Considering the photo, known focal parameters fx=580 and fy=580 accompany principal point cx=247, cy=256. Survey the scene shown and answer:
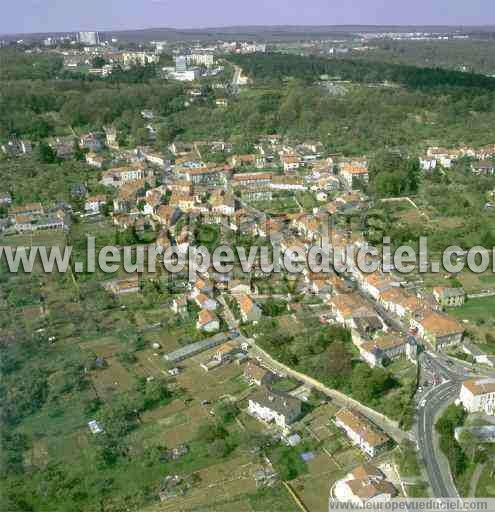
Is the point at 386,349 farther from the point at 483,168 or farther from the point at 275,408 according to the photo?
the point at 483,168

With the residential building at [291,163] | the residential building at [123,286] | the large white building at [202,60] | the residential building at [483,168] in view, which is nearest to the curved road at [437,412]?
the residential building at [123,286]

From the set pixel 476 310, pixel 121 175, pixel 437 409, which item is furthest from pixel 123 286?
pixel 121 175

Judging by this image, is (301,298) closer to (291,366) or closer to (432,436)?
(291,366)

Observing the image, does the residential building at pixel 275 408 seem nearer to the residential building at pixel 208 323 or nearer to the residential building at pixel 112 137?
the residential building at pixel 208 323

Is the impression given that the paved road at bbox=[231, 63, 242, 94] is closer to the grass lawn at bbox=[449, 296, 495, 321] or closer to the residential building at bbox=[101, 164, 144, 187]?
the residential building at bbox=[101, 164, 144, 187]

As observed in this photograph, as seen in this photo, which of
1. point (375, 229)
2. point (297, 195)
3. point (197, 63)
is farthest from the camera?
point (197, 63)

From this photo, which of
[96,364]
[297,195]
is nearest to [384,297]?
[96,364]

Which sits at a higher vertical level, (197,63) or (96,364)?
(197,63)
